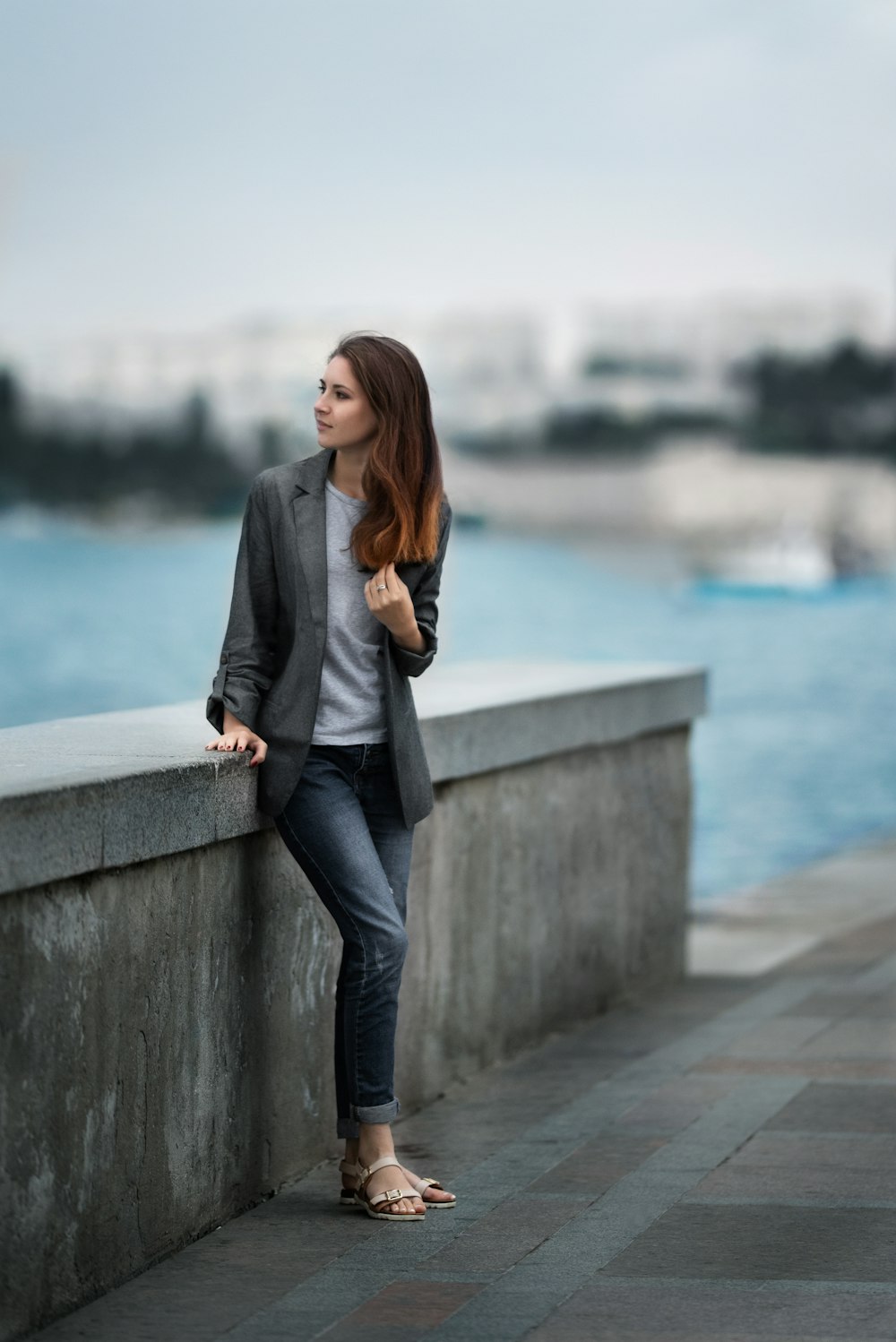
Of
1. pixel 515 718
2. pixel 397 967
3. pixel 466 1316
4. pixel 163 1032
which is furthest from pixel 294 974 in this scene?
pixel 515 718

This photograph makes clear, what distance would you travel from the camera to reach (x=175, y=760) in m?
4.02

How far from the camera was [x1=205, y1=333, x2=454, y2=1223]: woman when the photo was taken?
421cm

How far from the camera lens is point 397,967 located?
14.1 ft

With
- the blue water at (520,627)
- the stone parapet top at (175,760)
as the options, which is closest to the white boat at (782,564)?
the blue water at (520,627)

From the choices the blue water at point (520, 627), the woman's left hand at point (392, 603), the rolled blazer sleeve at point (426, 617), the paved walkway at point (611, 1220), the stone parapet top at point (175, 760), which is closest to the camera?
the stone parapet top at point (175, 760)

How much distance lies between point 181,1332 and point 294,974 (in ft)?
3.70

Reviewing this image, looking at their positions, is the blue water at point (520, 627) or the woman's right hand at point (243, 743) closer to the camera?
the woman's right hand at point (243, 743)

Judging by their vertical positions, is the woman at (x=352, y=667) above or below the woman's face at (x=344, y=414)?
below

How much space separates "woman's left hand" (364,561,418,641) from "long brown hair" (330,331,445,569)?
6 cm

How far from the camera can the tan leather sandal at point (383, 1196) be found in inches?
168

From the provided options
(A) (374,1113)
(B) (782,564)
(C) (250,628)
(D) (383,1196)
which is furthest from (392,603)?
(B) (782,564)

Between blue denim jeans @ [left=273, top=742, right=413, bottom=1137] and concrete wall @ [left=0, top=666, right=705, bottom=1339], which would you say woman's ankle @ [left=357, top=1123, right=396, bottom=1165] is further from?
concrete wall @ [left=0, top=666, right=705, bottom=1339]

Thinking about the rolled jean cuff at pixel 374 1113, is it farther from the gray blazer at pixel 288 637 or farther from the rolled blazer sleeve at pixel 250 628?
the rolled blazer sleeve at pixel 250 628

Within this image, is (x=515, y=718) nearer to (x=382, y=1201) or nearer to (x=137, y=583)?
(x=382, y=1201)
